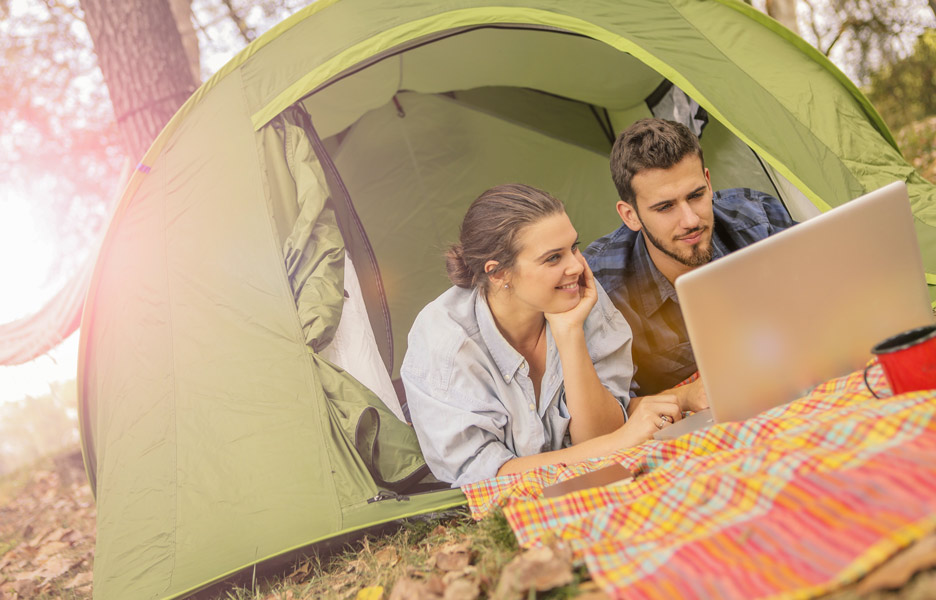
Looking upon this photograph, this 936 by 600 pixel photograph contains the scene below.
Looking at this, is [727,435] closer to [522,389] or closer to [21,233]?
[522,389]

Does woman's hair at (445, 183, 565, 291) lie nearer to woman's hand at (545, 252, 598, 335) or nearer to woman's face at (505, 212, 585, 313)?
woman's face at (505, 212, 585, 313)

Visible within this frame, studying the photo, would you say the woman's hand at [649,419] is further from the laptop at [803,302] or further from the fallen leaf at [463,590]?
the fallen leaf at [463,590]

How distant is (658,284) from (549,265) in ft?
1.98

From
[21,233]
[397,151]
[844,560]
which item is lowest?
[844,560]

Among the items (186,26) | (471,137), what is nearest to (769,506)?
(471,137)

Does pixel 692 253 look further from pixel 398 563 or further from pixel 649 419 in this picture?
pixel 398 563

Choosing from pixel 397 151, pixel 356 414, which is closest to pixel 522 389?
pixel 356 414

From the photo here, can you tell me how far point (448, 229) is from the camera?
332 centimetres

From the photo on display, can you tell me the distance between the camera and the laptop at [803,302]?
125 cm

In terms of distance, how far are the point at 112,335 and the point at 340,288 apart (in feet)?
2.40

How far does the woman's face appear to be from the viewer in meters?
1.92

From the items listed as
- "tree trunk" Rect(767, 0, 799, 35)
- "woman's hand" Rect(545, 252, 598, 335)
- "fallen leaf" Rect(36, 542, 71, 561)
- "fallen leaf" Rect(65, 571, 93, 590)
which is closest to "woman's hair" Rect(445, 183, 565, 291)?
"woman's hand" Rect(545, 252, 598, 335)

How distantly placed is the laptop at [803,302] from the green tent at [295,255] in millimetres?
798

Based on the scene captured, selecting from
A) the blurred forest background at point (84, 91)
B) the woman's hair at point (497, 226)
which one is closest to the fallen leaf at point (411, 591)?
the woman's hair at point (497, 226)
